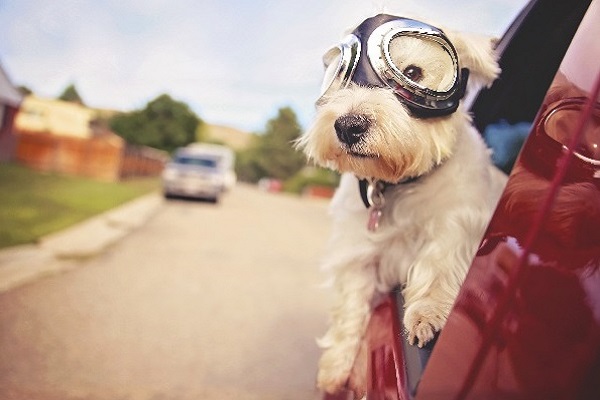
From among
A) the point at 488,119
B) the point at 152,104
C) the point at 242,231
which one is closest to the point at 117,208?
the point at 242,231

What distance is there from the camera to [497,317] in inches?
40.2

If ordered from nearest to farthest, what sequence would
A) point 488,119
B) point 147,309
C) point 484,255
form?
point 484,255
point 488,119
point 147,309

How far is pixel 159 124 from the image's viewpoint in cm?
4812

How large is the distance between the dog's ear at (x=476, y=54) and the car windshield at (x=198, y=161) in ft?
57.9

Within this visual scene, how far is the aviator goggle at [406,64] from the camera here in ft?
5.51

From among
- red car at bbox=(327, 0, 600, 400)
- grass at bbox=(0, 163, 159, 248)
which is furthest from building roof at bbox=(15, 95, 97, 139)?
red car at bbox=(327, 0, 600, 400)

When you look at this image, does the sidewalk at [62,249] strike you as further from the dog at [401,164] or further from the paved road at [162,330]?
the dog at [401,164]

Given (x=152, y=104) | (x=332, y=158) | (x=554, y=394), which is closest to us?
(x=554, y=394)

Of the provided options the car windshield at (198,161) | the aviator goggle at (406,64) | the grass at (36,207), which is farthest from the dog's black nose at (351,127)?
the car windshield at (198,161)

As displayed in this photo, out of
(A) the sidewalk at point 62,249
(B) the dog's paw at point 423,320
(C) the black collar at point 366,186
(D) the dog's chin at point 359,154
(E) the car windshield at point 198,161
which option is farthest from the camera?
(E) the car windshield at point 198,161

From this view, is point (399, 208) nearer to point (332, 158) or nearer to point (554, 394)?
point (332, 158)

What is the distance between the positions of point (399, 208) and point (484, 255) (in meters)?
0.78

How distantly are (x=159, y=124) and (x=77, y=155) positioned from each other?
26.6m

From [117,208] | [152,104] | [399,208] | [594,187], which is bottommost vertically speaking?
[152,104]
